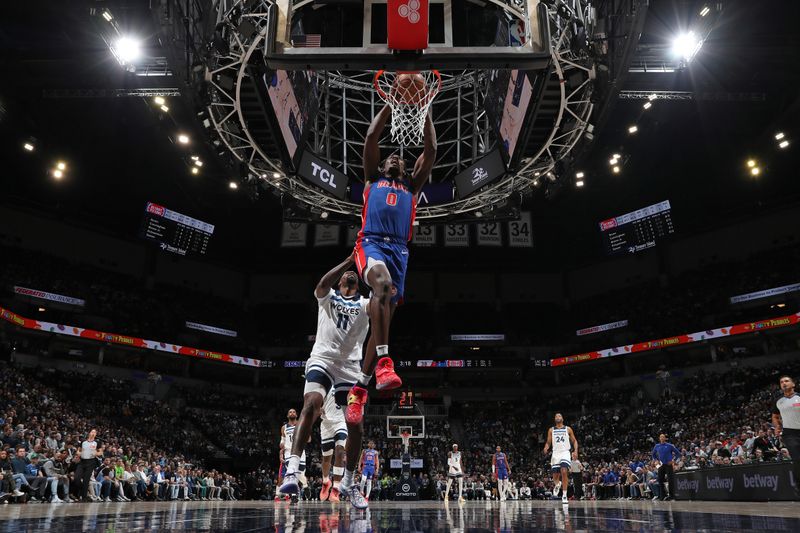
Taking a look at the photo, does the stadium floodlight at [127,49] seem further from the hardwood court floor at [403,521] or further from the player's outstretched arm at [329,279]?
the hardwood court floor at [403,521]

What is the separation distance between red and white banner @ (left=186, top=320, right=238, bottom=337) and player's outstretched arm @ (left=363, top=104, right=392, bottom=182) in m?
31.9

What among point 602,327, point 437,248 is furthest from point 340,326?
point 602,327

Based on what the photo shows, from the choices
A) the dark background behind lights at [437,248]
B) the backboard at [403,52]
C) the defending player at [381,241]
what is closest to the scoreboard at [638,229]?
the dark background behind lights at [437,248]

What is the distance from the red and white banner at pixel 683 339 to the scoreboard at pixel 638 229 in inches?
252

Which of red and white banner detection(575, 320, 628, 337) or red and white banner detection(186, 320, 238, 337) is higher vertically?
red and white banner detection(575, 320, 628, 337)

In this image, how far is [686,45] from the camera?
49.9ft

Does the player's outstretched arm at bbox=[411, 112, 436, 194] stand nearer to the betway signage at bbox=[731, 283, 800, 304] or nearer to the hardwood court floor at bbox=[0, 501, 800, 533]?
the hardwood court floor at bbox=[0, 501, 800, 533]

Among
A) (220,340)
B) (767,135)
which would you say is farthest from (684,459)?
(220,340)

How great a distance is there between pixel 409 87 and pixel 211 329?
102 feet

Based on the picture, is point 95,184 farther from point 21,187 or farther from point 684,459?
point 684,459

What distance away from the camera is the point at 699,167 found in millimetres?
29344

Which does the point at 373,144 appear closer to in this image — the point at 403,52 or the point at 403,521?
the point at 403,52

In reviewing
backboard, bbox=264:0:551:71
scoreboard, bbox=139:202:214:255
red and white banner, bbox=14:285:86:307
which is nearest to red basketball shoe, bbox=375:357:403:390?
backboard, bbox=264:0:551:71

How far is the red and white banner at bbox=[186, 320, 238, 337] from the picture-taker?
3466 cm
